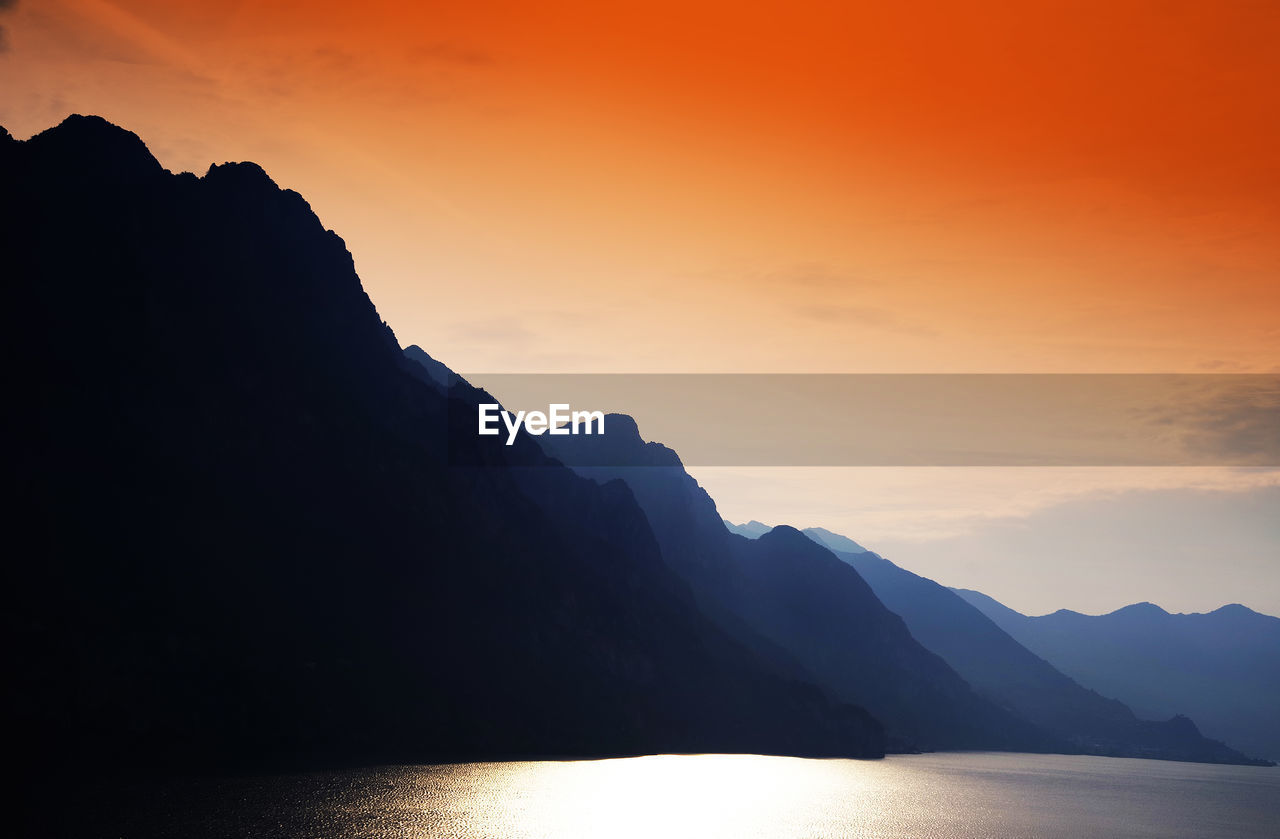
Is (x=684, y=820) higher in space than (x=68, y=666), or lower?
lower

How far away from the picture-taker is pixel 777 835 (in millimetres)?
182750

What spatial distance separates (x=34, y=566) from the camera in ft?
652

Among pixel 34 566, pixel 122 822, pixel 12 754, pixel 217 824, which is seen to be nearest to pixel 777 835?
pixel 217 824

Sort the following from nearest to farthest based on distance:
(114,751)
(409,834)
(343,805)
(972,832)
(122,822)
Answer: (122,822), (409,834), (343,805), (114,751), (972,832)

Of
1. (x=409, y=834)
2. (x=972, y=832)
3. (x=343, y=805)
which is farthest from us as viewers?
(x=972, y=832)

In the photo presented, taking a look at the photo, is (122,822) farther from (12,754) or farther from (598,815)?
(598,815)

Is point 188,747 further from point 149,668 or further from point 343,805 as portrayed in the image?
point 343,805

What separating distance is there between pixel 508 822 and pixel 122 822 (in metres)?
62.2

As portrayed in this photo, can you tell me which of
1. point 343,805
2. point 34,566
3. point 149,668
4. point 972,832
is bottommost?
point 972,832

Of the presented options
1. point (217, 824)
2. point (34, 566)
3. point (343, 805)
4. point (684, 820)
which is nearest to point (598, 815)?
point (684, 820)

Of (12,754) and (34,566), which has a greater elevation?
(34,566)

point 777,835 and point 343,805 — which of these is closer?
point 343,805

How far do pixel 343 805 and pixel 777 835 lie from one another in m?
79.9

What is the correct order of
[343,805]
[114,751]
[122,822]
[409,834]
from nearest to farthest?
[122,822] < [409,834] < [343,805] < [114,751]
